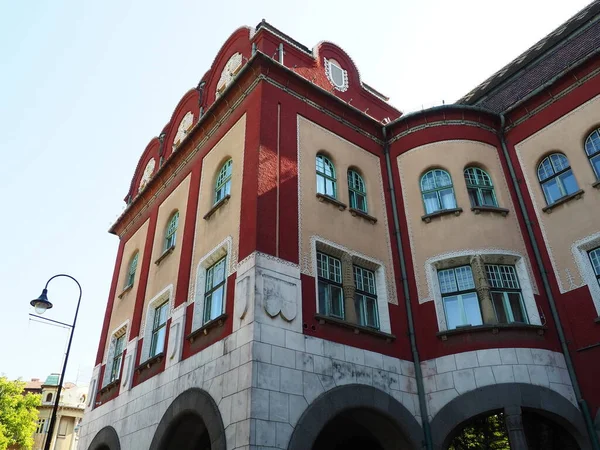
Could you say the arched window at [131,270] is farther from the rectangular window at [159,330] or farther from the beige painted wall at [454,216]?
the beige painted wall at [454,216]

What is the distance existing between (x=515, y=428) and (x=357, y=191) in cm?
823

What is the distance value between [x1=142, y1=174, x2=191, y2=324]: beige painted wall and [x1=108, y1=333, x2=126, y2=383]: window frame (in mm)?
2422

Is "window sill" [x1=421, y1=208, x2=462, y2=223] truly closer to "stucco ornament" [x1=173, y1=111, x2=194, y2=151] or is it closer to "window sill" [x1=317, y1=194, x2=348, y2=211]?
→ "window sill" [x1=317, y1=194, x2=348, y2=211]

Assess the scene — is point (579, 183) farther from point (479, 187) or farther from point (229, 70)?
point (229, 70)

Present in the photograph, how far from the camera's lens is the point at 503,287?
48.9 feet

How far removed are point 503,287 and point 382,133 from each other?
279 inches

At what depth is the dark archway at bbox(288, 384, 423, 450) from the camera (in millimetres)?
11688

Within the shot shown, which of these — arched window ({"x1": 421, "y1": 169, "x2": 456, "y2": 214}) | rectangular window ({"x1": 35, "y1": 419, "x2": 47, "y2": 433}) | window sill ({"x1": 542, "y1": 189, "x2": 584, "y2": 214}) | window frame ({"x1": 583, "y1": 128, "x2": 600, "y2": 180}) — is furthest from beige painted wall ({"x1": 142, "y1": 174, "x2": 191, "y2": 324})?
rectangular window ({"x1": 35, "y1": 419, "x2": 47, "y2": 433})

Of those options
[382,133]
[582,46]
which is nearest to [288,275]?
[382,133]

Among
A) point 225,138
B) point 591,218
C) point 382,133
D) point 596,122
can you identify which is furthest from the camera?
point 382,133

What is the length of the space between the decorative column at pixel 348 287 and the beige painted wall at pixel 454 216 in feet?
7.37

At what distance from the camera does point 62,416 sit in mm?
57844

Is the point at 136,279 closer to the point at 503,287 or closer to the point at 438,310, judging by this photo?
the point at 438,310

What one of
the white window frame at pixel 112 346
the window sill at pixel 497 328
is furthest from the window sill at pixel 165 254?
the window sill at pixel 497 328
